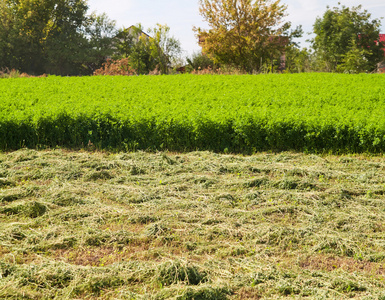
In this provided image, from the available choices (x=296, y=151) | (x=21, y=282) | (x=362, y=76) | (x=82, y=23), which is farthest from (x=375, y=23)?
(x=21, y=282)

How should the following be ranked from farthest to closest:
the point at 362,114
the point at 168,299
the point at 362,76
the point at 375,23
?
1. the point at 375,23
2. the point at 362,76
3. the point at 362,114
4. the point at 168,299

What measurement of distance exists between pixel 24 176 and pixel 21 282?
3683 millimetres

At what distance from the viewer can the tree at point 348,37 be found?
36.7 m

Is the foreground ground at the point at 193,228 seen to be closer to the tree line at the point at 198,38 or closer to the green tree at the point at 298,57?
the tree line at the point at 198,38

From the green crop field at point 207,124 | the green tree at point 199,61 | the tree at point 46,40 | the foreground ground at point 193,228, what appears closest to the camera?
the foreground ground at point 193,228

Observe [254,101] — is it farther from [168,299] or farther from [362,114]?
[168,299]

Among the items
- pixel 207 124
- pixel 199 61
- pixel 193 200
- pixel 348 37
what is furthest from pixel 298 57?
pixel 193 200

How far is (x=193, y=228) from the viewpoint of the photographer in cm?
504

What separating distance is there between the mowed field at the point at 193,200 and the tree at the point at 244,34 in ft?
53.7

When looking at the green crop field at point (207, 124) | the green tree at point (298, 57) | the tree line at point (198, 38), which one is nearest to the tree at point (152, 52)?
the tree line at point (198, 38)

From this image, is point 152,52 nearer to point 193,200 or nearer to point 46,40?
point 46,40

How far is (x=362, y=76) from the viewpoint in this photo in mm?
17891

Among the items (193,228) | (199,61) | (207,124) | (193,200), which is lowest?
(193,228)

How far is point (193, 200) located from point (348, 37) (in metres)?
37.1
